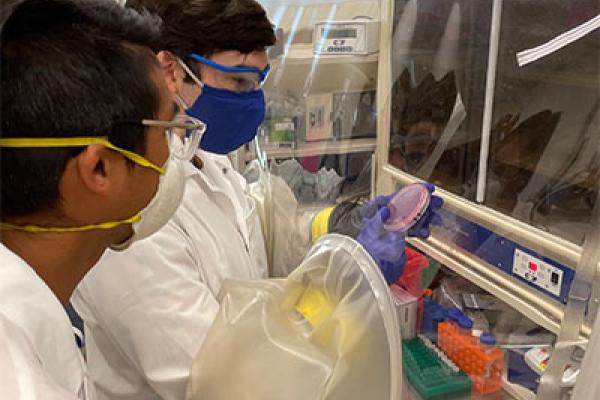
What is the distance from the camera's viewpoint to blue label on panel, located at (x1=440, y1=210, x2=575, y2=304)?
1.19 meters

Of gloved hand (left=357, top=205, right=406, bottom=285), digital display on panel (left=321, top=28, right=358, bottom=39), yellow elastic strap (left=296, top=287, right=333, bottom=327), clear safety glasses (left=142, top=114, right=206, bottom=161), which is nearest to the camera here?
clear safety glasses (left=142, top=114, right=206, bottom=161)

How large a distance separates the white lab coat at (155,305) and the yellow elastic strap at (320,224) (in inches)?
11.5

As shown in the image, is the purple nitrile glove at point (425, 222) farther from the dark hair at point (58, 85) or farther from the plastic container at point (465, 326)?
the dark hair at point (58, 85)

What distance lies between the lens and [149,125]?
832mm

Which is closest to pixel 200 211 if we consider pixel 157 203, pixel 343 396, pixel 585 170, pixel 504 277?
pixel 157 203

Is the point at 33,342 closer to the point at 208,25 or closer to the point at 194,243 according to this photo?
the point at 194,243

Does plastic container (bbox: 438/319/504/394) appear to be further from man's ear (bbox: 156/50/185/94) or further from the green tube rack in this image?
man's ear (bbox: 156/50/185/94)

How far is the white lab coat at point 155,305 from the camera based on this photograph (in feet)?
3.57

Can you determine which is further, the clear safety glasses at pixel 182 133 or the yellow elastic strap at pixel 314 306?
the yellow elastic strap at pixel 314 306

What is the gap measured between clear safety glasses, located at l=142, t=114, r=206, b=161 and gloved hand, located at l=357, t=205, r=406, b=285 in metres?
0.40

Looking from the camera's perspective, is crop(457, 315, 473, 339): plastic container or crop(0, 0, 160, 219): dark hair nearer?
crop(0, 0, 160, 219): dark hair

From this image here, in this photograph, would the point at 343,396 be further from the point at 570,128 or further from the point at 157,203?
the point at 570,128

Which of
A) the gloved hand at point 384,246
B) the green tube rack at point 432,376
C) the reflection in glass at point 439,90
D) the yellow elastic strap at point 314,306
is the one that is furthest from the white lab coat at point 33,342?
the reflection in glass at point 439,90

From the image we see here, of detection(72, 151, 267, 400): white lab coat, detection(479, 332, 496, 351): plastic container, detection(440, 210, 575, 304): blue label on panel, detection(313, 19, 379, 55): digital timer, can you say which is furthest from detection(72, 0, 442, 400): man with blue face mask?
detection(313, 19, 379, 55): digital timer
